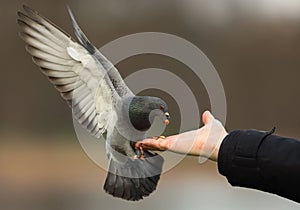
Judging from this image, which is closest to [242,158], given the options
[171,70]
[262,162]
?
[262,162]

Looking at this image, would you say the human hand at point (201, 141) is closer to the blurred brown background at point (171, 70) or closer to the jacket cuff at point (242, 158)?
the jacket cuff at point (242, 158)

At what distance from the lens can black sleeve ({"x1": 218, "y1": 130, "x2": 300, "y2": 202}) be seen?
1146 mm

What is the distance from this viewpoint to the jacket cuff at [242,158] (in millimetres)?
1170

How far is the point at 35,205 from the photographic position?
5.63m

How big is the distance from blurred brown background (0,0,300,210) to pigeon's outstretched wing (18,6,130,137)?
3.48m

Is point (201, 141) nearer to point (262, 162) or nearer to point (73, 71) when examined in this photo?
point (262, 162)

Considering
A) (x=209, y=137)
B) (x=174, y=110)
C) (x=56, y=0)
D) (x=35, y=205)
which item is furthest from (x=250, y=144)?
(x=56, y=0)

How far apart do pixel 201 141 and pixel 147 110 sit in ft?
1.80

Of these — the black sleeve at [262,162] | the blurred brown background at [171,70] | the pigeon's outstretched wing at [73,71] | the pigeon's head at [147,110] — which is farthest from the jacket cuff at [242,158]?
the blurred brown background at [171,70]

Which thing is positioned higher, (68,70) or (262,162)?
(68,70)

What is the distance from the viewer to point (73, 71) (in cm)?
204

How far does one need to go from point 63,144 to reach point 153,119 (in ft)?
16.4

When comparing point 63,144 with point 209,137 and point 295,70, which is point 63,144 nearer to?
point 295,70

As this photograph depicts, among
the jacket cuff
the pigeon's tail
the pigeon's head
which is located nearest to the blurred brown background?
the pigeon's tail
